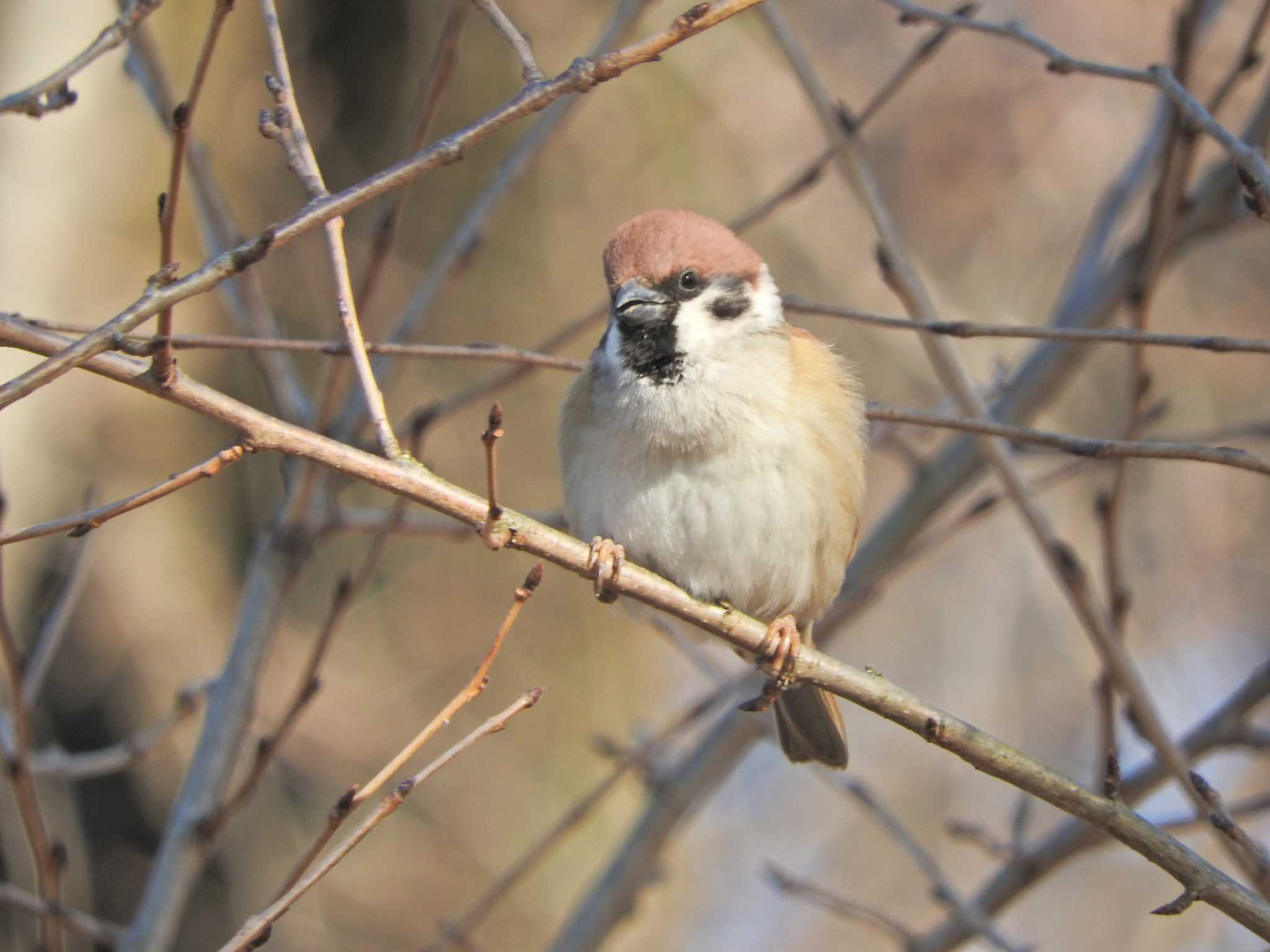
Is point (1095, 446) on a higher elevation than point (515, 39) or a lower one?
higher

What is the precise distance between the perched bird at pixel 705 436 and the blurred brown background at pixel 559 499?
1985mm

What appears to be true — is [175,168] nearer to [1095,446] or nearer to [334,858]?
[334,858]

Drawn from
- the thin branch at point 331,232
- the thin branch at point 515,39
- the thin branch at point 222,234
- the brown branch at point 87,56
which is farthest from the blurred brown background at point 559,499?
the thin branch at point 515,39

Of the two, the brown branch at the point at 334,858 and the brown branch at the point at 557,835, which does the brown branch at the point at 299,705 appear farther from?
the brown branch at the point at 334,858

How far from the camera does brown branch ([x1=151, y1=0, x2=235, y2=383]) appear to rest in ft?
5.04

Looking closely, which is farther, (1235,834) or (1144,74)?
(1144,74)

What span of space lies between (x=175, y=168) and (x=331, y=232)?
33cm

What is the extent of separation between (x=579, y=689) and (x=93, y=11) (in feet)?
10.9

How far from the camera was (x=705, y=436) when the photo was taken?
264cm

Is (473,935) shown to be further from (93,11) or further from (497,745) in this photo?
(93,11)

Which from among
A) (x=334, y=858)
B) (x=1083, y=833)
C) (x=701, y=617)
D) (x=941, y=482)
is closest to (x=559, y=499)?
(x=941, y=482)

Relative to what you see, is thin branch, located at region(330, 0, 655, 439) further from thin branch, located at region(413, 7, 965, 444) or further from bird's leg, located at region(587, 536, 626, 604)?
bird's leg, located at region(587, 536, 626, 604)

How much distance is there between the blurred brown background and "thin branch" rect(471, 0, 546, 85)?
2.90m

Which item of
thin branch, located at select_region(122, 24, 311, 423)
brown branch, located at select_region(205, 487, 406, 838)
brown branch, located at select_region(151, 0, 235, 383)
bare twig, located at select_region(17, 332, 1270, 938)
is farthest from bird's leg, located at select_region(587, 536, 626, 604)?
thin branch, located at select_region(122, 24, 311, 423)
